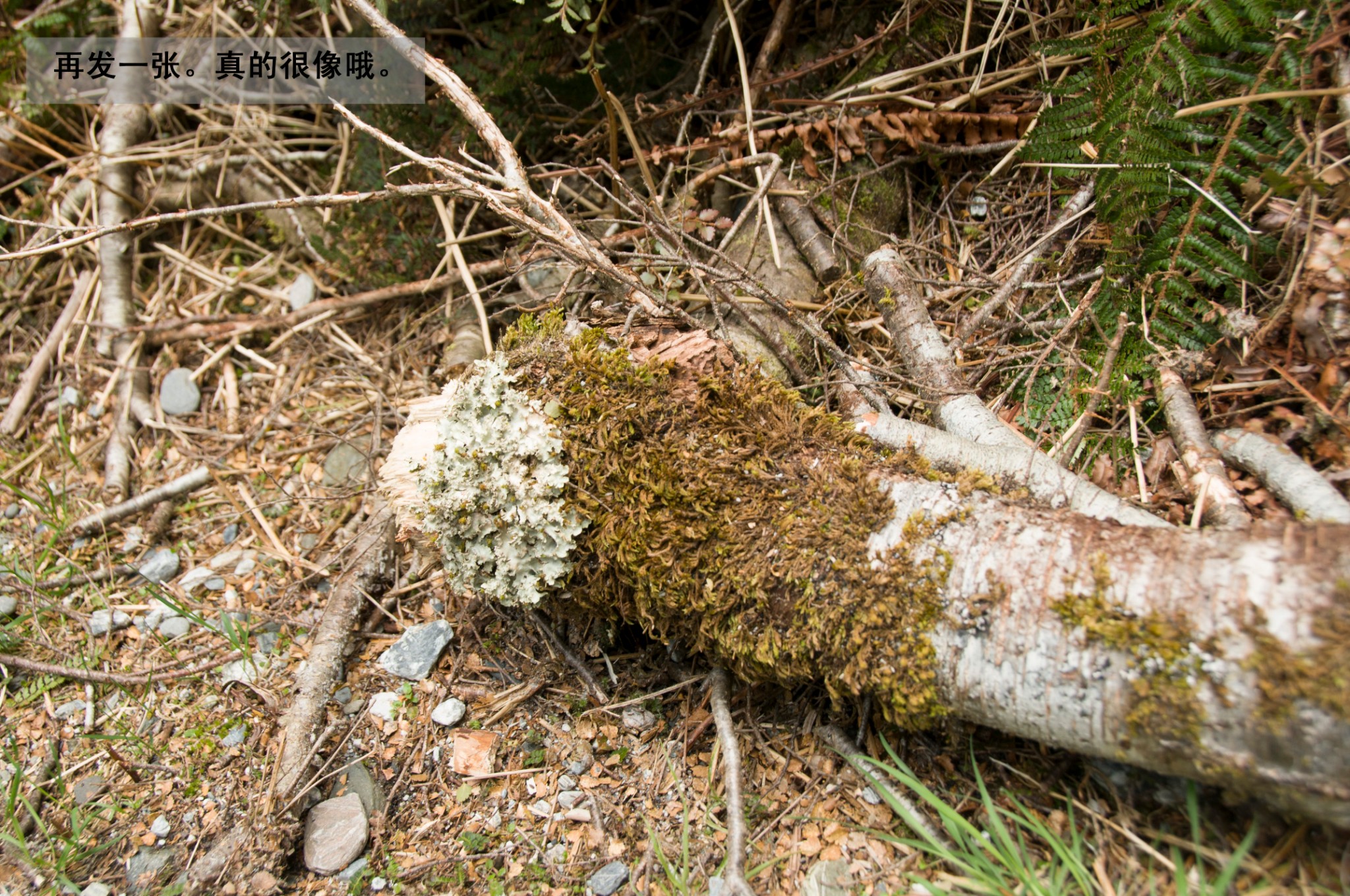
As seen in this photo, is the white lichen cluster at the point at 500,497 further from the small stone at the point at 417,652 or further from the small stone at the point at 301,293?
the small stone at the point at 301,293

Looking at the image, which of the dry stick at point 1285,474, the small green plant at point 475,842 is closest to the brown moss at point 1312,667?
the dry stick at point 1285,474

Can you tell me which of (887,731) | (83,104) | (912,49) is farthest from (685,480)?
(83,104)

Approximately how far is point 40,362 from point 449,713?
3157 millimetres

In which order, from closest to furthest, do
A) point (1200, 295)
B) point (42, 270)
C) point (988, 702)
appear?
point (988, 702) < point (1200, 295) < point (42, 270)

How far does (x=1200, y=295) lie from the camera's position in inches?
89.6

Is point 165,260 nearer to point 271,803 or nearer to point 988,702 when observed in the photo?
point 271,803

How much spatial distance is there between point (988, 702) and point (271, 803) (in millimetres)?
1949

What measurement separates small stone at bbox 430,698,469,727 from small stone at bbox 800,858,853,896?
1143mm

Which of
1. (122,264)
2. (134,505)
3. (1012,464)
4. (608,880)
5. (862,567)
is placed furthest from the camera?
(122,264)

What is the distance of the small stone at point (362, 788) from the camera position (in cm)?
220

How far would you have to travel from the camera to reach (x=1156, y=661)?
1526 millimetres

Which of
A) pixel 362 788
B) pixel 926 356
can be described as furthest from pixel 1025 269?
pixel 362 788

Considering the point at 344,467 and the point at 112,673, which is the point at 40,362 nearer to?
the point at 344,467

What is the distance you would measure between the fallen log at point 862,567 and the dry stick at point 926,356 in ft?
0.94
